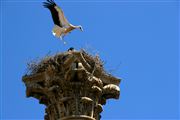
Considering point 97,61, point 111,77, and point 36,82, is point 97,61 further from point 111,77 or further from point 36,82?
point 36,82

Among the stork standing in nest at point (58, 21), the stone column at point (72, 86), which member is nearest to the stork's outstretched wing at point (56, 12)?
the stork standing in nest at point (58, 21)

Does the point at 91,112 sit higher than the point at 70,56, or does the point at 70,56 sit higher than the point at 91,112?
the point at 70,56

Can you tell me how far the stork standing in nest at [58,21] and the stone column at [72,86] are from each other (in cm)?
79

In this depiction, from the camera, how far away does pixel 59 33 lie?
784 inches

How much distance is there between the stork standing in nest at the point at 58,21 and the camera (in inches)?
776

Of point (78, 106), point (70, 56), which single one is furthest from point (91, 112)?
point (70, 56)

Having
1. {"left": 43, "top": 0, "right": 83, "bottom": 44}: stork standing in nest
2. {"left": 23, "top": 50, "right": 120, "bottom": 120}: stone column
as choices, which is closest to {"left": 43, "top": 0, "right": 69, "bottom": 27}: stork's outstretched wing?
{"left": 43, "top": 0, "right": 83, "bottom": 44}: stork standing in nest

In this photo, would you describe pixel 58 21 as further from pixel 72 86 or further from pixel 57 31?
pixel 72 86

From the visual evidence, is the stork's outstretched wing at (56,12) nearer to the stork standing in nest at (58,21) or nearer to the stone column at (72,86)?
the stork standing in nest at (58,21)

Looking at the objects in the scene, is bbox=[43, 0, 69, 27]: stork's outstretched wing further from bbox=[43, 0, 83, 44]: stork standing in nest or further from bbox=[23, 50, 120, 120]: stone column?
bbox=[23, 50, 120, 120]: stone column

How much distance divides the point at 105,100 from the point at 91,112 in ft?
3.17

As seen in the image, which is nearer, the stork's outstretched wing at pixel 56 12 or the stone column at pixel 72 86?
the stone column at pixel 72 86

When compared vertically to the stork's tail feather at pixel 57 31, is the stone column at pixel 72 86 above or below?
below

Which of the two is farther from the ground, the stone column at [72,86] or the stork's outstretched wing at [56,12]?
the stork's outstretched wing at [56,12]
